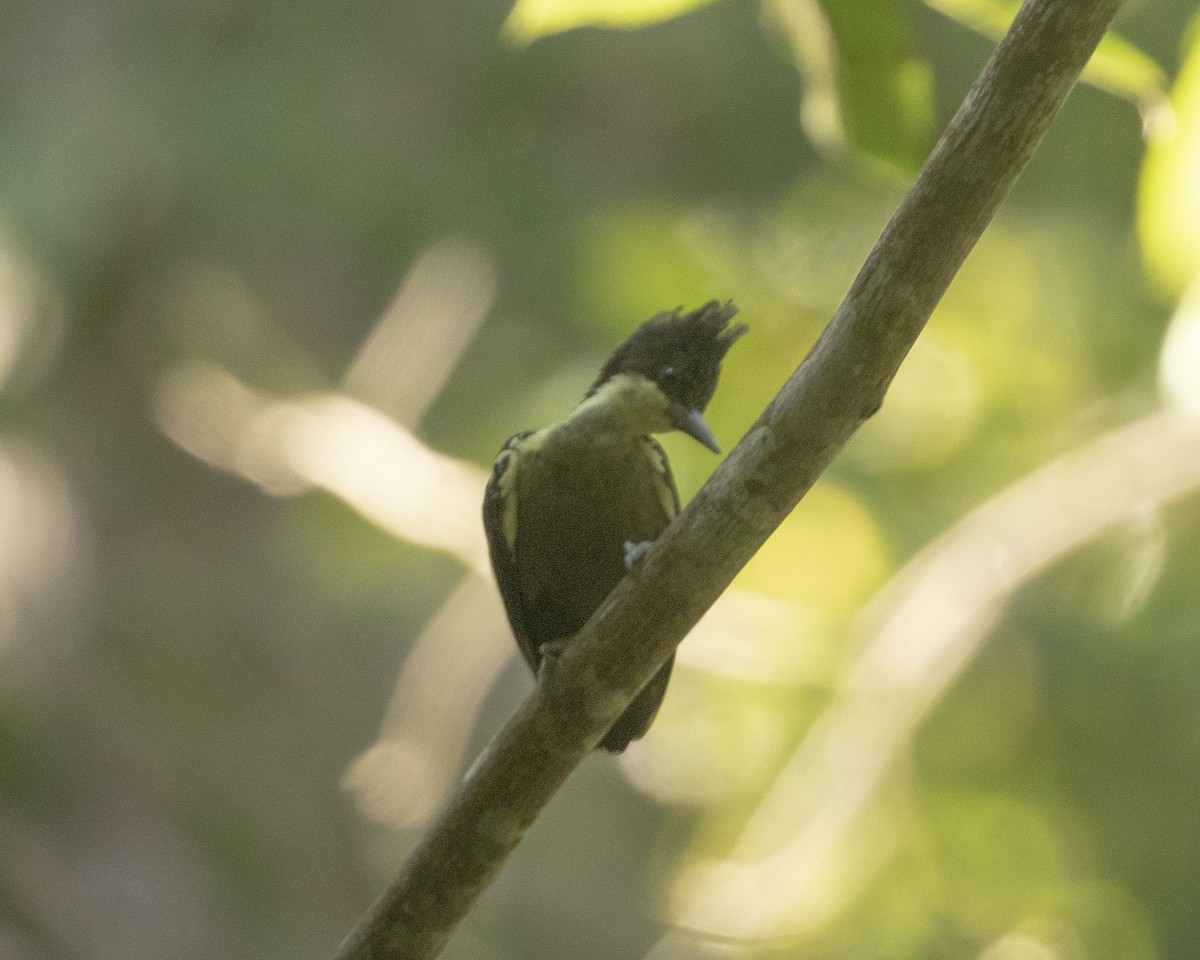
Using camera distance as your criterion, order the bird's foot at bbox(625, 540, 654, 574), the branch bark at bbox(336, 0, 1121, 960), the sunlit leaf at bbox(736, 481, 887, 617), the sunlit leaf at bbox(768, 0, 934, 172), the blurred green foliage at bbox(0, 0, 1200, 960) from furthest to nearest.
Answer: the blurred green foliage at bbox(0, 0, 1200, 960) < the sunlit leaf at bbox(736, 481, 887, 617) < the bird's foot at bbox(625, 540, 654, 574) < the sunlit leaf at bbox(768, 0, 934, 172) < the branch bark at bbox(336, 0, 1121, 960)

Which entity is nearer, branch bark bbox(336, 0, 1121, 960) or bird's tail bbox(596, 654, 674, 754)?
branch bark bbox(336, 0, 1121, 960)

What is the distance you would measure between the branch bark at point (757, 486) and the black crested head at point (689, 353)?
956mm

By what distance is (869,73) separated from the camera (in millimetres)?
1941

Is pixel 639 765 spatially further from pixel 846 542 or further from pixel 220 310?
pixel 220 310

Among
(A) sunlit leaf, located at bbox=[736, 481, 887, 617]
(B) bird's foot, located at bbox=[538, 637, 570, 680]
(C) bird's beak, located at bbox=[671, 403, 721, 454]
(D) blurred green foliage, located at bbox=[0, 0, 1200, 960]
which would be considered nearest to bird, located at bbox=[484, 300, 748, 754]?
(C) bird's beak, located at bbox=[671, 403, 721, 454]

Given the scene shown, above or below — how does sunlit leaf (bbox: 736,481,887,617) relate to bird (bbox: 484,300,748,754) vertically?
above

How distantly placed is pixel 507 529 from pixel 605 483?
269 millimetres

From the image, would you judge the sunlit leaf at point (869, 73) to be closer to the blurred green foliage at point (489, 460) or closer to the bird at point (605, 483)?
the bird at point (605, 483)

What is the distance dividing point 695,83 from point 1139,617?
368 centimetres

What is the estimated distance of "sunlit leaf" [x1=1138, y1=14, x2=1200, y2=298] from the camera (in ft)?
7.34

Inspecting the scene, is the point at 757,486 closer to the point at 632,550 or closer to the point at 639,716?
the point at 632,550

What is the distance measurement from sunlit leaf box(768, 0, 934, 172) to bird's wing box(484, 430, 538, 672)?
1.21m

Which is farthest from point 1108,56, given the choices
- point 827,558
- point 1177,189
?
point 827,558

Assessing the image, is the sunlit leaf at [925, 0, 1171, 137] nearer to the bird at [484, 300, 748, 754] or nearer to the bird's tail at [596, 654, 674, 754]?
the bird at [484, 300, 748, 754]
